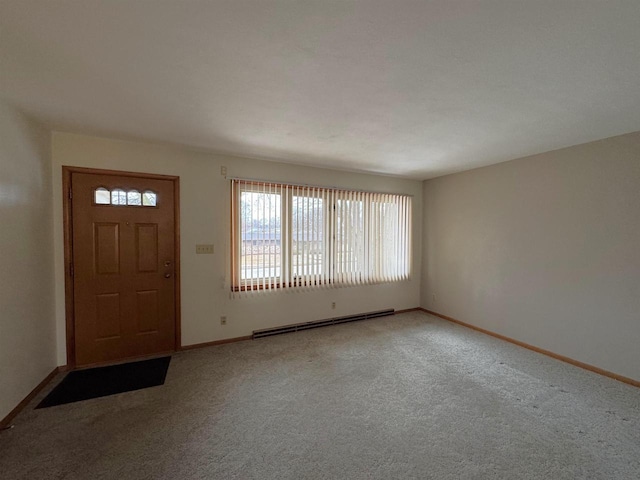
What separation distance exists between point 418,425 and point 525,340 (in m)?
2.42

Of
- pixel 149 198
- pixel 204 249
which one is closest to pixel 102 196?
pixel 149 198

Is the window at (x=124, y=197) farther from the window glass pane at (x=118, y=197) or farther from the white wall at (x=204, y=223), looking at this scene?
the white wall at (x=204, y=223)

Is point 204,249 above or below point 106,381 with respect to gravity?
above

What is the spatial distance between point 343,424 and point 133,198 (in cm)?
315

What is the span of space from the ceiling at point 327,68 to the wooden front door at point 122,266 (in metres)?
0.67

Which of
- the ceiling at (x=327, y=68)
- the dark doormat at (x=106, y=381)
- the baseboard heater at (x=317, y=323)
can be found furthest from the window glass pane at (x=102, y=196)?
the baseboard heater at (x=317, y=323)

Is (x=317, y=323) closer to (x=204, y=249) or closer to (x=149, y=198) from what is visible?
(x=204, y=249)

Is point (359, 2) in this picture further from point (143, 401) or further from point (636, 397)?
point (636, 397)

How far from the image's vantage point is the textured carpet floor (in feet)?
5.33

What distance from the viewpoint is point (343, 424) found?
1994 millimetres

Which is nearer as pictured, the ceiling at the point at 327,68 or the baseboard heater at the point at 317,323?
the ceiling at the point at 327,68

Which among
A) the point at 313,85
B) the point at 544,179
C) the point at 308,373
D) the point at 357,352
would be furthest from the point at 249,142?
the point at 544,179

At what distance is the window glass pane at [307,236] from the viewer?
147 inches

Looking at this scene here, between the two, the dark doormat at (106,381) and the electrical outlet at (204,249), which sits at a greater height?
the electrical outlet at (204,249)
